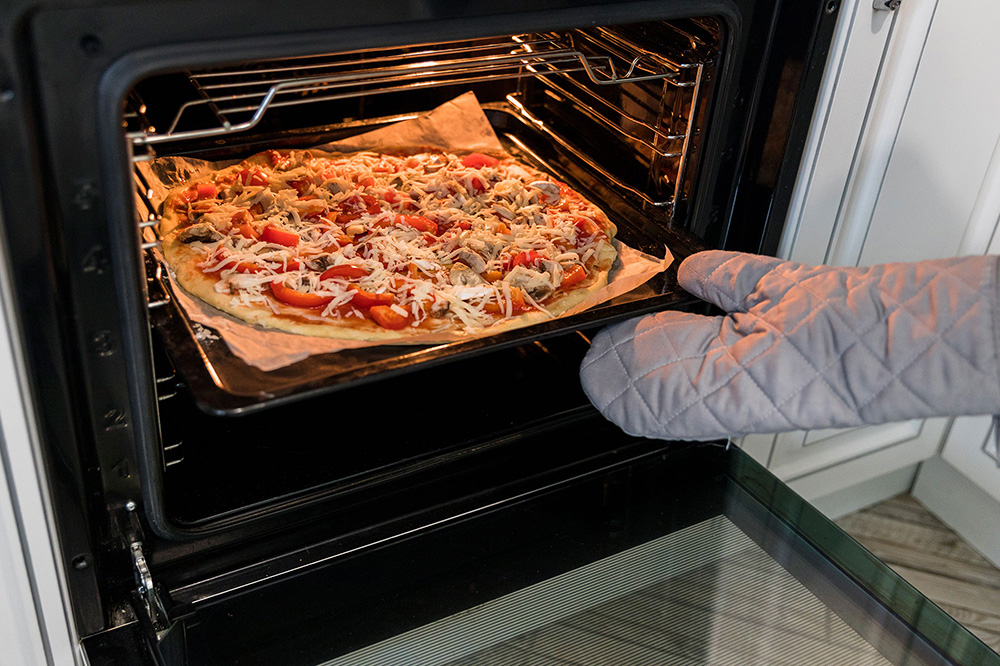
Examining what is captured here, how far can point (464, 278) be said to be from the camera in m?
1.22

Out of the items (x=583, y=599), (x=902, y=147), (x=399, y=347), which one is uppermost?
(x=902, y=147)

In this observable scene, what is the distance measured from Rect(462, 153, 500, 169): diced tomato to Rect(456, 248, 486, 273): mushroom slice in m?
0.30

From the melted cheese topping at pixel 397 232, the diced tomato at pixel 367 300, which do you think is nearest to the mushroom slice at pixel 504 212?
the melted cheese topping at pixel 397 232

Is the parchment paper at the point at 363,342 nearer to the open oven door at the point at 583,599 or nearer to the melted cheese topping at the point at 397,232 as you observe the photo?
the melted cheese topping at the point at 397,232

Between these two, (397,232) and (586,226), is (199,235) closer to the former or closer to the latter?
(397,232)

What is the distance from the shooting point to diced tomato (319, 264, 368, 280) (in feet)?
3.89

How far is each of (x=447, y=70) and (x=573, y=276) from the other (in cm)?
34

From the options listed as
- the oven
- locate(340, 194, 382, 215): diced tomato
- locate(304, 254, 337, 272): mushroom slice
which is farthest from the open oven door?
locate(340, 194, 382, 215): diced tomato

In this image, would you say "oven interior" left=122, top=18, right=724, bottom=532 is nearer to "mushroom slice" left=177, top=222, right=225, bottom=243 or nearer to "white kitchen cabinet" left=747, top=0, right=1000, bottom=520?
"mushroom slice" left=177, top=222, right=225, bottom=243

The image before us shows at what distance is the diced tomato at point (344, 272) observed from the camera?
119 centimetres

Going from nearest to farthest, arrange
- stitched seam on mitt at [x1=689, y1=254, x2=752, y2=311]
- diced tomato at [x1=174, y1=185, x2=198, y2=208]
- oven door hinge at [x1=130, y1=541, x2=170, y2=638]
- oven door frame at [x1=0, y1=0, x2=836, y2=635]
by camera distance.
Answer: oven door frame at [x1=0, y1=0, x2=836, y2=635]
oven door hinge at [x1=130, y1=541, x2=170, y2=638]
stitched seam on mitt at [x1=689, y1=254, x2=752, y2=311]
diced tomato at [x1=174, y1=185, x2=198, y2=208]

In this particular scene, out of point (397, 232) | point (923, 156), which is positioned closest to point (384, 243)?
point (397, 232)

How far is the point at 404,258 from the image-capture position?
49.0 inches

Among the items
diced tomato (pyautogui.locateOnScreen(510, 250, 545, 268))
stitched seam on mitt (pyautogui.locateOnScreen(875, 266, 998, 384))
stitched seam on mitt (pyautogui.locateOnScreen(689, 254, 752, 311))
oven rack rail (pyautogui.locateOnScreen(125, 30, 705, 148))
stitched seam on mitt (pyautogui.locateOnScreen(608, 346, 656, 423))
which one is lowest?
stitched seam on mitt (pyautogui.locateOnScreen(608, 346, 656, 423))
